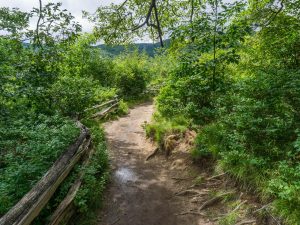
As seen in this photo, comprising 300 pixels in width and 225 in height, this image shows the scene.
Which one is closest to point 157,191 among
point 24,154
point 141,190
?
point 141,190

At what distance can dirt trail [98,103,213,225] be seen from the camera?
217 inches

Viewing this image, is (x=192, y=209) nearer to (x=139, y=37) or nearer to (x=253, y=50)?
(x=253, y=50)

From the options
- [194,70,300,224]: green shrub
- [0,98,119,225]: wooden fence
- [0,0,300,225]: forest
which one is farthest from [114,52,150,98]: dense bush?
[194,70,300,224]: green shrub

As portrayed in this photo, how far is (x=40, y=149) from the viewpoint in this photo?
5.88 metres

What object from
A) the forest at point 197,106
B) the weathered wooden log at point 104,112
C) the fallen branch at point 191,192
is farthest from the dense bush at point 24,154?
the weathered wooden log at point 104,112

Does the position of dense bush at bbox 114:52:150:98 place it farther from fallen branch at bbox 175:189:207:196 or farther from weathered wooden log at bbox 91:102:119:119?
fallen branch at bbox 175:189:207:196

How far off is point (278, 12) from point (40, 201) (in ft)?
28.3

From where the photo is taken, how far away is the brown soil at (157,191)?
542 cm

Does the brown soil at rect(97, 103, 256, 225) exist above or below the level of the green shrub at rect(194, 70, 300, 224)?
below

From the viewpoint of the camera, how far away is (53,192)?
5.10 m

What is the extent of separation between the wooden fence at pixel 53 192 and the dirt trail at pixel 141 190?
88 cm

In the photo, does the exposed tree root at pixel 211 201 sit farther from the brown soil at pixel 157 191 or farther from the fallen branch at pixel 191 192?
the fallen branch at pixel 191 192

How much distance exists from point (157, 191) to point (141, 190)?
0.45 meters

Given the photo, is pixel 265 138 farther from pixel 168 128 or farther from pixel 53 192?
pixel 53 192
